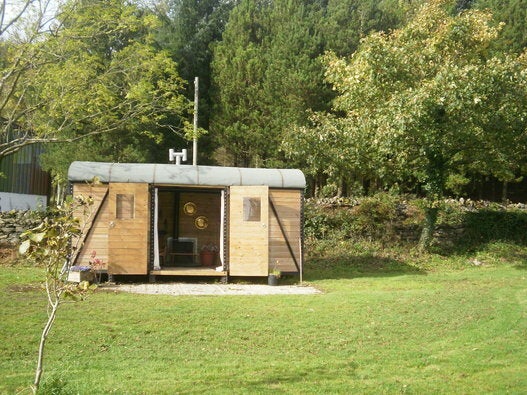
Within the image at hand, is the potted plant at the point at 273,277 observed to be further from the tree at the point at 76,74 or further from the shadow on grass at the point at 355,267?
the tree at the point at 76,74

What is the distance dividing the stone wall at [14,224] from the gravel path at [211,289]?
633 centimetres

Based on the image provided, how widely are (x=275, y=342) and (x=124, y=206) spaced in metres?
6.16

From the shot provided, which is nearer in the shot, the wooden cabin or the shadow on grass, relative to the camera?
the wooden cabin

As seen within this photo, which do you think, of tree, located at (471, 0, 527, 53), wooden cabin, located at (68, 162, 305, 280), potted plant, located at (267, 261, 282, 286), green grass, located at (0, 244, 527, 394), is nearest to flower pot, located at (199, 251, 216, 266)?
wooden cabin, located at (68, 162, 305, 280)

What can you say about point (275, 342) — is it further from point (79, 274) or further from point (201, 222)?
point (201, 222)

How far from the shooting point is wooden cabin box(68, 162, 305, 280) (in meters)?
12.5

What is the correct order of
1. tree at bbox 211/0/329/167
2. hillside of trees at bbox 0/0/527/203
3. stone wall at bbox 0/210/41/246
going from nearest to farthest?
hillside of trees at bbox 0/0/527/203
stone wall at bbox 0/210/41/246
tree at bbox 211/0/329/167

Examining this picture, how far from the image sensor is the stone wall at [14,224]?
663 inches

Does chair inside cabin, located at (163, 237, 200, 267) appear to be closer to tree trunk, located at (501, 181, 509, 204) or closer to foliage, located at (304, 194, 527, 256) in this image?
foliage, located at (304, 194, 527, 256)

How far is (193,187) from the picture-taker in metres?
13.3

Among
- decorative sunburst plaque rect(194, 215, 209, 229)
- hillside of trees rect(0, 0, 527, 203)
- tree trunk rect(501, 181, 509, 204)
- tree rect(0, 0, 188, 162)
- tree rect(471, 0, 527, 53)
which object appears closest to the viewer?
tree rect(0, 0, 188, 162)

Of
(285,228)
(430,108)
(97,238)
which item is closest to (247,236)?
(285,228)

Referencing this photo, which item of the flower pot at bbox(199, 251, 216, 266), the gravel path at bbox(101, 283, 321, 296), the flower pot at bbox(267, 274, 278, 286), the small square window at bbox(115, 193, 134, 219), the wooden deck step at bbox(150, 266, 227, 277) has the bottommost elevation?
the gravel path at bbox(101, 283, 321, 296)

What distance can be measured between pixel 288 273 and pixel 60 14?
8.21 m
